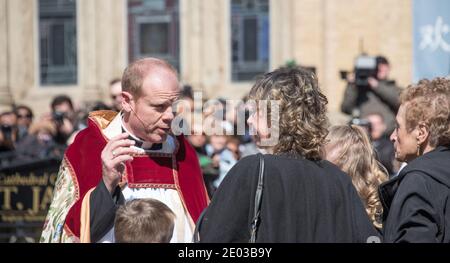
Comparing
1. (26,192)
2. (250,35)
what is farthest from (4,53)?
(26,192)

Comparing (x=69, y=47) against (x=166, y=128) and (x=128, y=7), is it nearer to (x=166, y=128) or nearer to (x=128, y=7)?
(x=128, y=7)

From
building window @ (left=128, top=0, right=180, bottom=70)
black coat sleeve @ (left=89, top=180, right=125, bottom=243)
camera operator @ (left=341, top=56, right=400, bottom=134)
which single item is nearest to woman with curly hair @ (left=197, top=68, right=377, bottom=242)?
black coat sleeve @ (left=89, top=180, right=125, bottom=243)

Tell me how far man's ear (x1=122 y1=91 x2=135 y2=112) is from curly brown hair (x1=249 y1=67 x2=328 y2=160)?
1.06 m

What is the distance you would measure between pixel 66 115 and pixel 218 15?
3.92m

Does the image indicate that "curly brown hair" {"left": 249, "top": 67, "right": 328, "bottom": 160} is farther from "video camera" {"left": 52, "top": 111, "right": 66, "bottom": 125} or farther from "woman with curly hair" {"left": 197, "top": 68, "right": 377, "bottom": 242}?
"video camera" {"left": 52, "top": 111, "right": 66, "bottom": 125}

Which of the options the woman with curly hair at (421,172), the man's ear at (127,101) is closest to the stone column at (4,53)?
the man's ear at (127,101)

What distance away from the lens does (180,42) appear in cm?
1606

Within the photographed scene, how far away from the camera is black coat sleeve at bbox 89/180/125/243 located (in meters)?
5.29

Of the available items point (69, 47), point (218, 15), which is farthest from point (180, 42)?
point (69, 47)

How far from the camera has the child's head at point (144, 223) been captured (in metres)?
5.18

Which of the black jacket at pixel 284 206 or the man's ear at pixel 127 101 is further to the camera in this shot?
the man's ear at pixel 127 101

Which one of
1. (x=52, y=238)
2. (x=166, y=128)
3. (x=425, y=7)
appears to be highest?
(x=425, y=7)

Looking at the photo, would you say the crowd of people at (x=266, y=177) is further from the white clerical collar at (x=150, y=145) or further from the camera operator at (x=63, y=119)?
the camera operator at (x=63, y=119)

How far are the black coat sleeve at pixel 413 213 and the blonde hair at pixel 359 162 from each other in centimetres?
86
